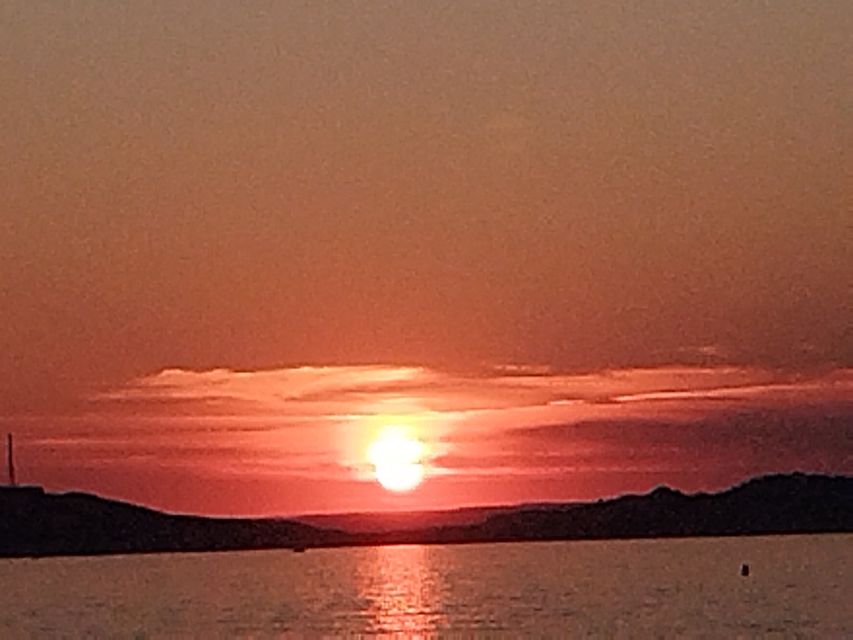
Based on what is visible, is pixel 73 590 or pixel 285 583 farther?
pixel 285 583

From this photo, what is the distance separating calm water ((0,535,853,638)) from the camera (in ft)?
308

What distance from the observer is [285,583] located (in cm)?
17125

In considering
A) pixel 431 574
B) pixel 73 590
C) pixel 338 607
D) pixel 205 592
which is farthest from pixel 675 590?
pixel 431 574

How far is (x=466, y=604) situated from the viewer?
118875mm

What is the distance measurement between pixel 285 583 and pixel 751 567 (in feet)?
118

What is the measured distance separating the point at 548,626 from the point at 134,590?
66.0 meters

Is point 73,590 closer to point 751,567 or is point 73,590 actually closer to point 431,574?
point 431,574

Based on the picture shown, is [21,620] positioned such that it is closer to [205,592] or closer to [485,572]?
[205,592]

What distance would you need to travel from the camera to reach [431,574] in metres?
187

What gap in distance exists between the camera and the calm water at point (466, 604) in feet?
308

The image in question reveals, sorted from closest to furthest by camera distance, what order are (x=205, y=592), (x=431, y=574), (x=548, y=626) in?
(x=548, y=626), (x=205, y=592), (x=431, y=574)

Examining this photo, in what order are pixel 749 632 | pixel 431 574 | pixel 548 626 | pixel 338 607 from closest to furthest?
pixel 749 632
pixel 548 626
pixel 338 607
pixel 431 574

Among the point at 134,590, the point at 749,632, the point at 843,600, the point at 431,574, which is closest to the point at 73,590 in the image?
the point at 134,590

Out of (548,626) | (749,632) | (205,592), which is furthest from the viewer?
(205,592)
